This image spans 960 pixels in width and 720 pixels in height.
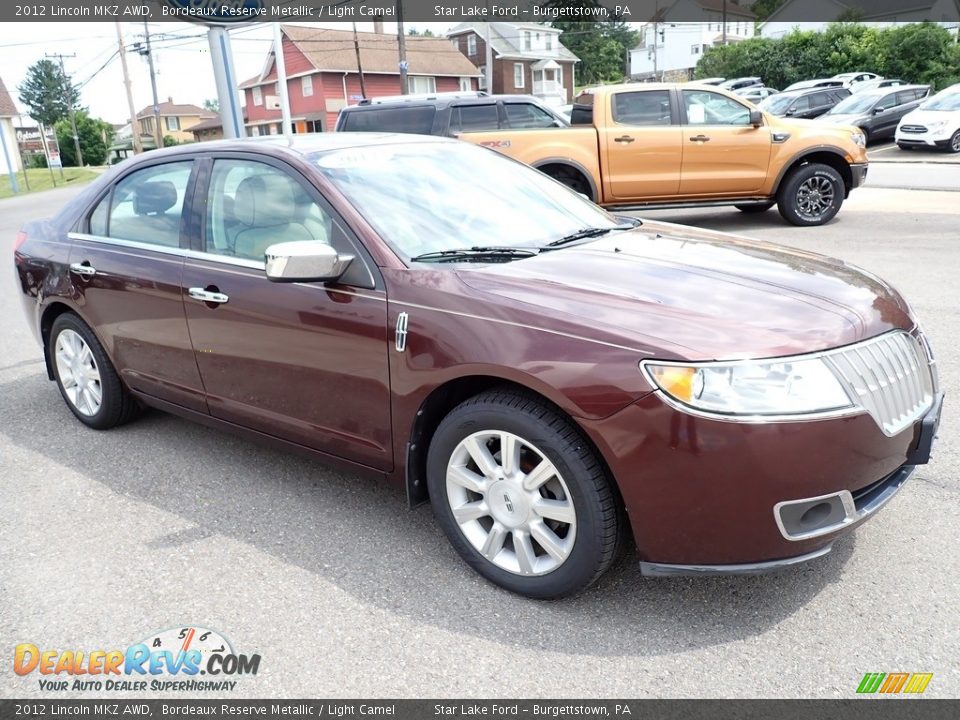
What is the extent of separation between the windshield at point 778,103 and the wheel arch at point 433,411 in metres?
25.7

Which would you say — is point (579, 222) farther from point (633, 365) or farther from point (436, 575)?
point (436, 575)

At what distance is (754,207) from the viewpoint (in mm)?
11922

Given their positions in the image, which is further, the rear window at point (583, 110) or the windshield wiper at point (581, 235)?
the rear window at point (583, 110)

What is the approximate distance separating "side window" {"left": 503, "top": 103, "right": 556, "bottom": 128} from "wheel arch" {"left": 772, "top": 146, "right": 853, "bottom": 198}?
3.19 meters

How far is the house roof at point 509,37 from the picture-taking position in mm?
61250

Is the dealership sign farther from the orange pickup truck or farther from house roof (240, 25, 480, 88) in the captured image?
house roof (240, 25, 480, 88)

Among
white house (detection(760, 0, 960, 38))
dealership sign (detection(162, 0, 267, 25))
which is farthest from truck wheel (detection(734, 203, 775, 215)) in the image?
white house (detection(760, 0, 960, 38))

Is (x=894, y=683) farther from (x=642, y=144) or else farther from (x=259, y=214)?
(x=642, y=144)

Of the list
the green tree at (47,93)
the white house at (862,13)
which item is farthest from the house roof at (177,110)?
the white house at (862,13)

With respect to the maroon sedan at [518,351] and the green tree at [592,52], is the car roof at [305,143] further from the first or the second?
the green tree at [592,52]

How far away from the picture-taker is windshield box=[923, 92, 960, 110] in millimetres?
20234

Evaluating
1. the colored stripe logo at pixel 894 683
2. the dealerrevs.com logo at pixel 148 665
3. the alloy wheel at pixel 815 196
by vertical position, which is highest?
the alloy wheel at pixel 815 196

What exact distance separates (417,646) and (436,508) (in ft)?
1.83

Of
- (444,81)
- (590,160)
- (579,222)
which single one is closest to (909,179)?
(590,160)
